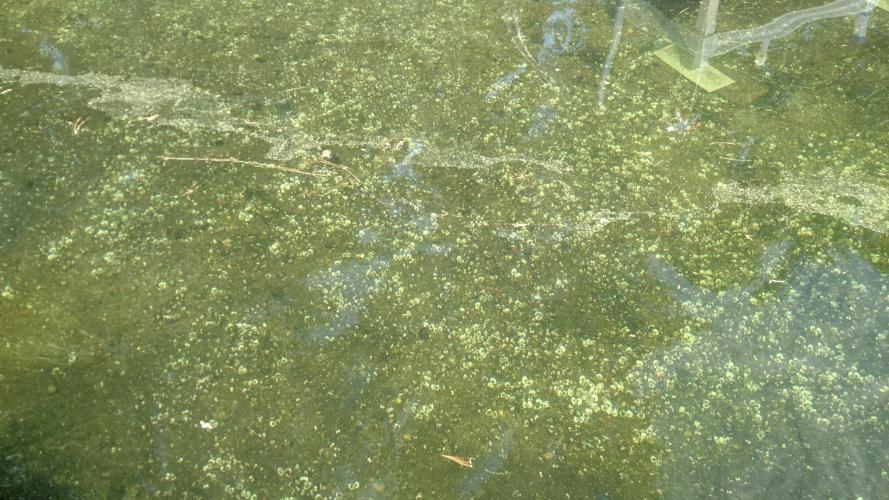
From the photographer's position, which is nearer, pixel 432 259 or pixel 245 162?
pixel 432 259

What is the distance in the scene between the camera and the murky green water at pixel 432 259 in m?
1.38

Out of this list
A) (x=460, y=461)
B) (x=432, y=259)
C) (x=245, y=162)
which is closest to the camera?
(x=460, y=461)

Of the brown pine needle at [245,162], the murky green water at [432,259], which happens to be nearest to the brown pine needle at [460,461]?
the murky green water at [432,259]

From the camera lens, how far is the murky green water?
138 centimetres

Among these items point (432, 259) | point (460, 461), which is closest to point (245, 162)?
point (432, 259)

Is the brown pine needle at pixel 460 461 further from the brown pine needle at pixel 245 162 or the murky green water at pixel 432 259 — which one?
the brown pine needle at pixel 245 162

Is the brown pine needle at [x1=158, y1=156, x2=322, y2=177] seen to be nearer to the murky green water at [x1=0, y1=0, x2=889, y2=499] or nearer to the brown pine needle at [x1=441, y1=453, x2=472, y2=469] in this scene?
the murky green water at [x1=0, y1=0, x2=889, y2=499]

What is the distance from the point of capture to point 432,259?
1.70 meters

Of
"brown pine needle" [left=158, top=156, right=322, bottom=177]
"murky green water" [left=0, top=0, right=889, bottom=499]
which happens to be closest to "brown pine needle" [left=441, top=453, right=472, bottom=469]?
"murky green water" [left=0, top=0, right=889, bottom=499]

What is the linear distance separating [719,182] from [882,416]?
2.29 ft

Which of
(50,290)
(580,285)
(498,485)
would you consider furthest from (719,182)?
(50,290)

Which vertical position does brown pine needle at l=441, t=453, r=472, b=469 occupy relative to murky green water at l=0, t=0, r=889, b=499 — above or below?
below

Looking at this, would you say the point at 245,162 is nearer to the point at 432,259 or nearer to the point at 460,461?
the point at 432,259

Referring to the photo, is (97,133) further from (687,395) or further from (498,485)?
(687,395)
